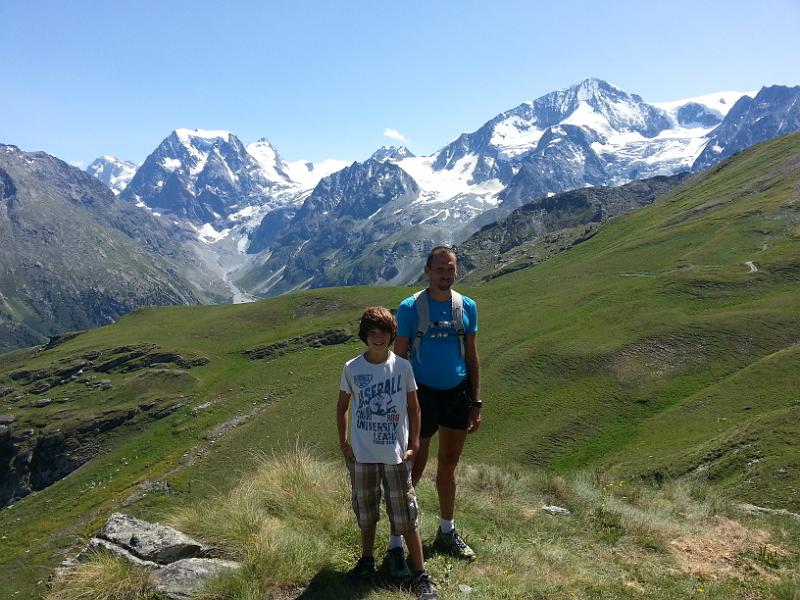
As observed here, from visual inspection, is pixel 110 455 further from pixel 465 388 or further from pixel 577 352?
pixel 465 388

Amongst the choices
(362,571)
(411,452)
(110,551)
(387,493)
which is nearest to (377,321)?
(411,452)

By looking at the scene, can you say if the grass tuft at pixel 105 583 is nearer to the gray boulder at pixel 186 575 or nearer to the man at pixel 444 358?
the gray boulder at pixel 186 575

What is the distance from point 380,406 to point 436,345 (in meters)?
1.65

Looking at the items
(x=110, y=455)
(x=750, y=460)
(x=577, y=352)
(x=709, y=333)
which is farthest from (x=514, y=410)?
(x=110, y=455)

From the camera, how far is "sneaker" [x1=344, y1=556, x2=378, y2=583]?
898 centimetres

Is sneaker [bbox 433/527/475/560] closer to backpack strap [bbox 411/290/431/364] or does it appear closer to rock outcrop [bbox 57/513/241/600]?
backpack strap [bbox 411/290/431/364]

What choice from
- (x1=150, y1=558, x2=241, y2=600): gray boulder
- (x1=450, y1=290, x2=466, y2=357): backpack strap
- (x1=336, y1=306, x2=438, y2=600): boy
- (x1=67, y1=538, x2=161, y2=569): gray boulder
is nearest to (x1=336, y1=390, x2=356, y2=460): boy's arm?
(x1=336, y1=306, x2=438, y2=600): boy

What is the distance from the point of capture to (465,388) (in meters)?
10.2

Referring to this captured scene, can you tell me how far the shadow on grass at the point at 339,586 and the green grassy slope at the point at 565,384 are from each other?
5.50 meters

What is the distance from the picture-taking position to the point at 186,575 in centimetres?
899

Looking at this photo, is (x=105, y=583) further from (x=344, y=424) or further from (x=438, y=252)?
(x=438, y=252)

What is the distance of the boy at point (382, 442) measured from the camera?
8.89 metres

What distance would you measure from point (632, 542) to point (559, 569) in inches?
107

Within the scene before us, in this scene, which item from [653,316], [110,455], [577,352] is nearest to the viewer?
[577,352]
